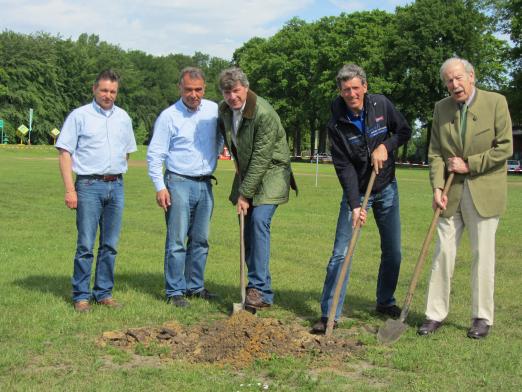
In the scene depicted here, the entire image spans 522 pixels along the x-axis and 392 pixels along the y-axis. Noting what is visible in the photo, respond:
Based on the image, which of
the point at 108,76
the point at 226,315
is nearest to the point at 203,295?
the point at 226,315

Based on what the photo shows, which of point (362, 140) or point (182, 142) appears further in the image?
point (182, 142)

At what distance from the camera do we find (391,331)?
5.71 m

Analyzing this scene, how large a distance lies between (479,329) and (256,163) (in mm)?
2575

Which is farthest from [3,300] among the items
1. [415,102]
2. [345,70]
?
[415,102]

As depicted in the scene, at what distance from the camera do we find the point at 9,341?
5.47m

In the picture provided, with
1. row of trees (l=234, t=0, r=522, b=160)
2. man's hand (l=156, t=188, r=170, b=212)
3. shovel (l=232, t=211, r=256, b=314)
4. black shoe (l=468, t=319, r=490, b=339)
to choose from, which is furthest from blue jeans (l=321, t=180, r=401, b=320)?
row of trees (l=234, t=0, r=522, b=160)

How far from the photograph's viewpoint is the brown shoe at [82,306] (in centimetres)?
648

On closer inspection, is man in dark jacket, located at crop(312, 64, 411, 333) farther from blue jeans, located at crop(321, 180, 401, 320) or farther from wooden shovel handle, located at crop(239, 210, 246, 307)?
wooden shovel handle, located at crop(239, 210, 246, 307)

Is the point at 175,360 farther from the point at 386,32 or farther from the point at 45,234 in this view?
the point at 386,32

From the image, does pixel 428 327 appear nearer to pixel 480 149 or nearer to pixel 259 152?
pixel 480 149

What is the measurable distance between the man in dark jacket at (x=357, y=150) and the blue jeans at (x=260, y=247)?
80 cm

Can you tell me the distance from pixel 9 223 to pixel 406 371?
35.1 ft

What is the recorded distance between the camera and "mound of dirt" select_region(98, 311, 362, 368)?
509cm

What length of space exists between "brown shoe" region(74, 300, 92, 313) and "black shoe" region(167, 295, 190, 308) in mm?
841
